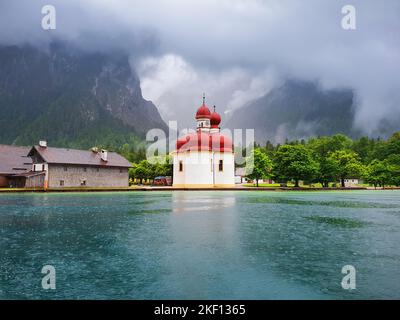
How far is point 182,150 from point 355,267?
64.2 metres

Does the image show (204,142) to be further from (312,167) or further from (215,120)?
(312,167)

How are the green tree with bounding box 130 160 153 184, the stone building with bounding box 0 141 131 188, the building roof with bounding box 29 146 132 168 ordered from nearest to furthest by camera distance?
1. the stone building with bounding box 0 141 131 188
2. the building roof with bounding box 29 146 132 168
3. the green tree with bounding box 130 160 153 184

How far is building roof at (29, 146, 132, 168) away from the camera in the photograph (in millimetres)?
57844

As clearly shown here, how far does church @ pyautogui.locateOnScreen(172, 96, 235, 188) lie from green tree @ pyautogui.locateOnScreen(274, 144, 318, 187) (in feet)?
29.8

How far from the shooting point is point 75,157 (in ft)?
202

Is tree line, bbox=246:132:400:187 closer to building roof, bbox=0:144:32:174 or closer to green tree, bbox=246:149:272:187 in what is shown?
green tree, bbox=246:149:272:187

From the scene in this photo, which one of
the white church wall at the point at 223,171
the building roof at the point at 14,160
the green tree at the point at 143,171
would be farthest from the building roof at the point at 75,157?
the green tree at the point at 143,171

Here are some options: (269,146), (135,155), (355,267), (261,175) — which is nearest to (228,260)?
(355,267)

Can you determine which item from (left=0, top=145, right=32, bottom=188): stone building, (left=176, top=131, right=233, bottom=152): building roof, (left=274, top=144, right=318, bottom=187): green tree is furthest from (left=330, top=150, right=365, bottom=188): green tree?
(left=0, top=145, right=32, bottom=188): stone building

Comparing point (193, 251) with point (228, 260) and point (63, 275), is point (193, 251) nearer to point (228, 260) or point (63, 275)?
point (228, 260)

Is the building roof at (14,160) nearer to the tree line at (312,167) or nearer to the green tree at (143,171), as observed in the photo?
the green tree at (143,171)

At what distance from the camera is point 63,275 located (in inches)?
360

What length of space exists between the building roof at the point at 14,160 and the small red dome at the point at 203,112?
107 feet
